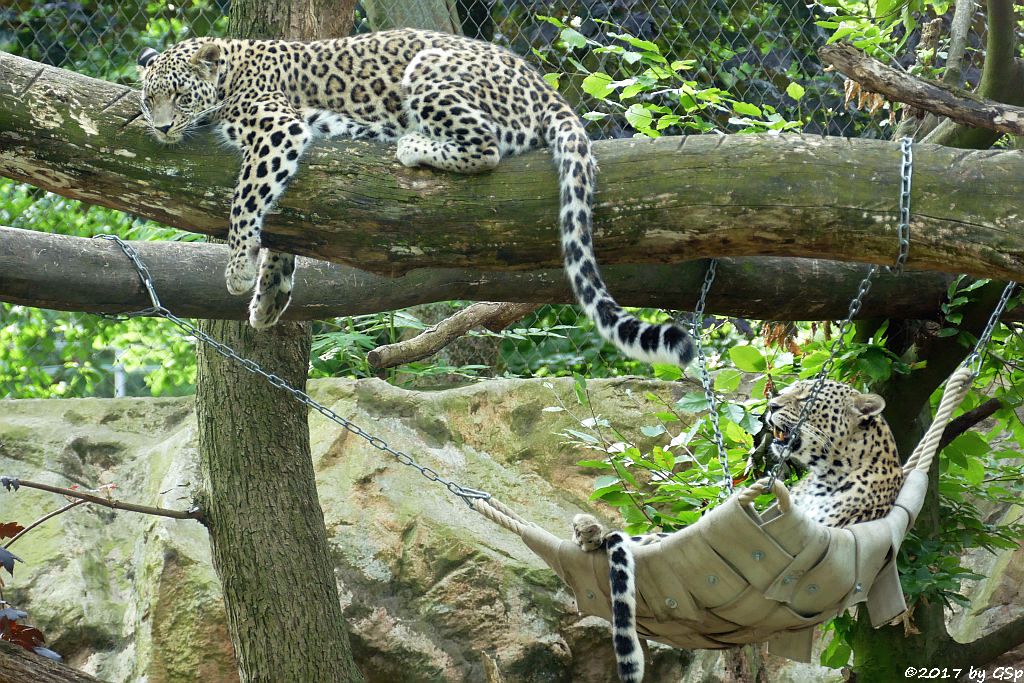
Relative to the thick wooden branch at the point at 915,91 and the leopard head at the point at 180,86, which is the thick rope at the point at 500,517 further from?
the thick wooden branch at the point at 915,91

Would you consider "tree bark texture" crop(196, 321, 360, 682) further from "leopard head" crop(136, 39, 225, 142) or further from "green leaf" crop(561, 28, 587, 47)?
"green leaf" crop(561, 28, 587, 47)

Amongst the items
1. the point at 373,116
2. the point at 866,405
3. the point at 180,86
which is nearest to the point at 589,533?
the point at 866,405

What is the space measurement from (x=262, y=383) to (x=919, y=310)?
275 centimetres

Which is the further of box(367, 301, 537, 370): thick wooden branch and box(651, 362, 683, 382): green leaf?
box(367, 301, 537, 370): thick wooden branch

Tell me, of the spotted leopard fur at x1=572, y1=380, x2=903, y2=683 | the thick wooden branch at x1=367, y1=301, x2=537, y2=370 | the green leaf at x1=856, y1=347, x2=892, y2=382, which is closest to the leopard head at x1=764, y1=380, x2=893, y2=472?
the spotted leopard fur at x1=572, y1=380, x2=903, y2=683

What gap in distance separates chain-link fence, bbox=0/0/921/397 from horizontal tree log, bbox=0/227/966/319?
6.47ft

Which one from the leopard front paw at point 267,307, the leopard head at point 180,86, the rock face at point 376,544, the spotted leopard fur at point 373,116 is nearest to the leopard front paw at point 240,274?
the spotted leopard fur at point 373,116

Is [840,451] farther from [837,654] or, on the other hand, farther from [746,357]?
[837,654]

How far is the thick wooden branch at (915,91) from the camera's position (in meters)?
3.57

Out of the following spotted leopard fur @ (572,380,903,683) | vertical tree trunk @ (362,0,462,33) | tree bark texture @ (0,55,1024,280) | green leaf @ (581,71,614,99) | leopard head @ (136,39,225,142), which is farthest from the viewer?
vertical tree trunk @ (362,0,462,33)

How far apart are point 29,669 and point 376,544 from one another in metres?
2.36

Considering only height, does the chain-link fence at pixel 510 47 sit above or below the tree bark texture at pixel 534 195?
below

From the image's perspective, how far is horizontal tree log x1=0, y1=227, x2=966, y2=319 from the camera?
3.68 metres

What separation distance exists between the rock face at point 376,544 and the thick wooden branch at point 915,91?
3200 millimetres
